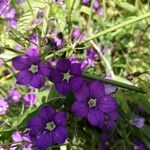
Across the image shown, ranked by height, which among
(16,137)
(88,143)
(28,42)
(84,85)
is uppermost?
(28,42)

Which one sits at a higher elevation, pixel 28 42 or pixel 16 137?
pixel 28 42

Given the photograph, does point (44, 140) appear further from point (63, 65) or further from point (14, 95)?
point (14, 95)

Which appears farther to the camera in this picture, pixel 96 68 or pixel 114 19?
pixel 114 19

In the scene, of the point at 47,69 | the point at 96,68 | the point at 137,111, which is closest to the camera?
the point at 47,69

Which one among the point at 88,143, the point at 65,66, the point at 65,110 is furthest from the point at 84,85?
the point at 88,143

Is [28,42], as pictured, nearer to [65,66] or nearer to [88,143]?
[65,66]

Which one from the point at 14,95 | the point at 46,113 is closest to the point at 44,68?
the point at 46,113

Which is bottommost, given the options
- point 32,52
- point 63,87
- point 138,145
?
point 138,145

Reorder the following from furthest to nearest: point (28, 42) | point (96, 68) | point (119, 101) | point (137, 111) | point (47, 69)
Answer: point (96, 68) < point (137, 111) < point (119, 101) < point (28, 42) < point (47, 69)
